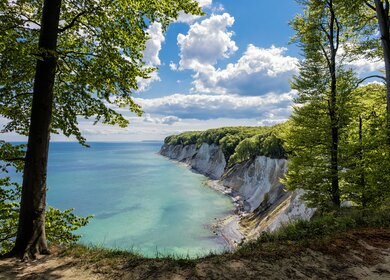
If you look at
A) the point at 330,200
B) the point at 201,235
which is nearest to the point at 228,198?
the point at 201,235

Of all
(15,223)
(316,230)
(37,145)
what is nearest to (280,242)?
(316,230)

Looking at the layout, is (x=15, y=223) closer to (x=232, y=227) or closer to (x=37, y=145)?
(x=37, y=145)

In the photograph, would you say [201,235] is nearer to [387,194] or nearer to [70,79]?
[387,194]

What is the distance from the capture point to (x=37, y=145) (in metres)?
7.27

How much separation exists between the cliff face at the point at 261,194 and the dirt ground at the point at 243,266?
31.9ft

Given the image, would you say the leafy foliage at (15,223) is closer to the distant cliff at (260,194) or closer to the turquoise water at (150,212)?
the turquoise water at (150,212)

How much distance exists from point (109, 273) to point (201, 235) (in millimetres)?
36936

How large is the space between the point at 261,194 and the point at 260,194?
37cm

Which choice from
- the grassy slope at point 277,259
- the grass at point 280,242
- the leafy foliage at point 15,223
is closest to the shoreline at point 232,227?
the grass at point 280,242

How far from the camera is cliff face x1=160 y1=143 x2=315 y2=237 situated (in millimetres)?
32750

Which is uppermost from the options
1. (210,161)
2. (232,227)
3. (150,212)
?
(210,161)

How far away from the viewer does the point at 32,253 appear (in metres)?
7.23

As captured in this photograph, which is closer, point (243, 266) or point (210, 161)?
point (243, 266)

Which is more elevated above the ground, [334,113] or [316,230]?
[334,113]
